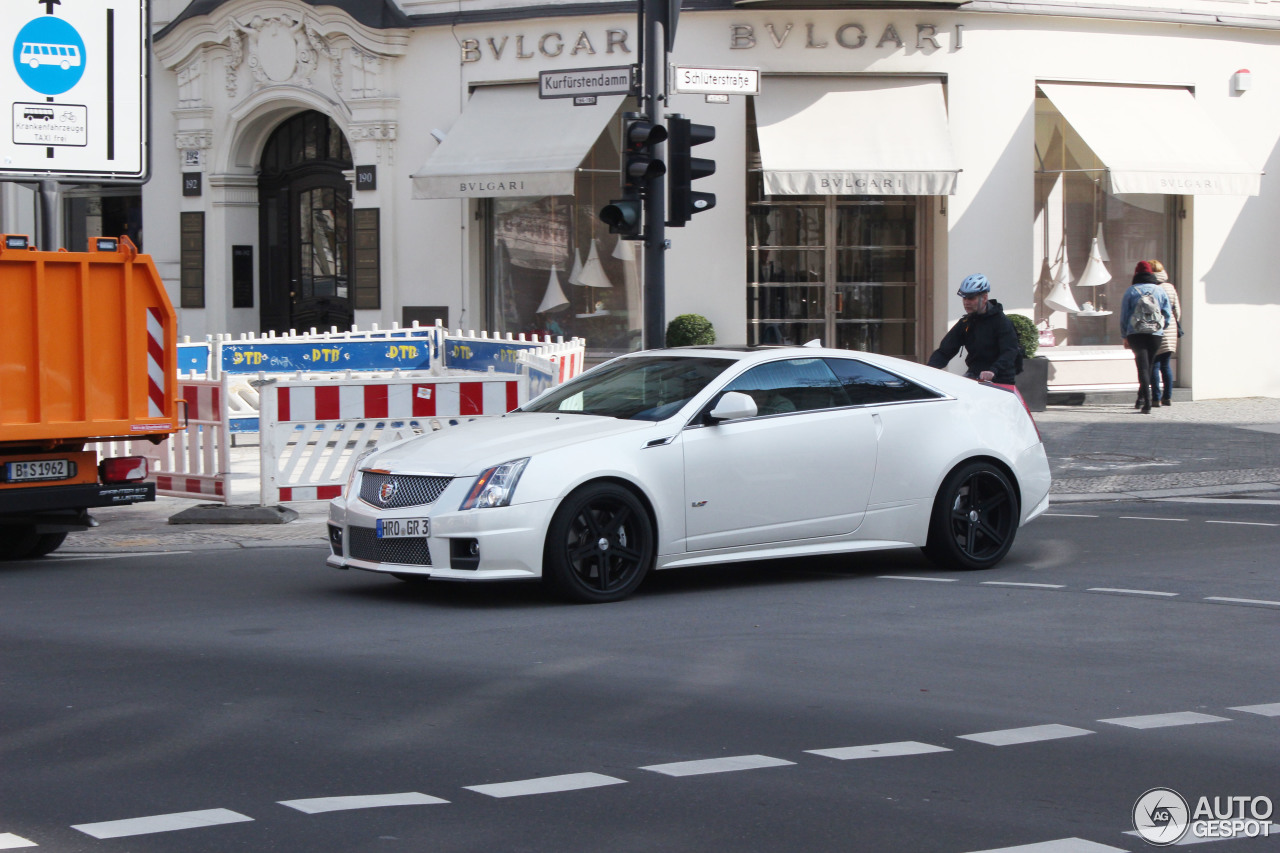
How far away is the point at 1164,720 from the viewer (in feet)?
20.1

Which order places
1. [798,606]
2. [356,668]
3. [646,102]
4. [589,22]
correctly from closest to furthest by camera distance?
[356,668] < [798,606] < [646,102] < [589,22]

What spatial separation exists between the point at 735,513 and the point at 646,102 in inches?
215

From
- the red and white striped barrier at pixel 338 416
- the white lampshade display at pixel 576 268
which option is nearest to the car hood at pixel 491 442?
the red and white striped barrier at pixel 338 416

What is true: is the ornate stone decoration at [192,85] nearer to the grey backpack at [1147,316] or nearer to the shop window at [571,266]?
the shop window at [571,266]

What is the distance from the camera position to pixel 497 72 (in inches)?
858

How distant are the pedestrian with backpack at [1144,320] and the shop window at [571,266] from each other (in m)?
6.30

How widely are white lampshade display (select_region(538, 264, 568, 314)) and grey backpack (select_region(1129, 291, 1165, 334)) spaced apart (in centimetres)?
743

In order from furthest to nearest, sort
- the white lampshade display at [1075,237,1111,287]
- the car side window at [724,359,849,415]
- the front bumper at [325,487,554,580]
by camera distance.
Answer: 1. the white lampshade display at [1075,237,1111,287]
2. the car side window at [724,359,849,415]
3. the front bumper at [325,487,554,580]

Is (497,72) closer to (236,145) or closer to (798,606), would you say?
(236,145)

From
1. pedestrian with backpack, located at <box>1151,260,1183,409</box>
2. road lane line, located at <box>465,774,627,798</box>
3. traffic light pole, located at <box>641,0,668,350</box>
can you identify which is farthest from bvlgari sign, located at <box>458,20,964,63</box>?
road lane line, located at <box>465,774,627,798</box>

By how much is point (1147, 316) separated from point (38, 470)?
14532mm

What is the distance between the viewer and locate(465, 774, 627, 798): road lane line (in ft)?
16.7

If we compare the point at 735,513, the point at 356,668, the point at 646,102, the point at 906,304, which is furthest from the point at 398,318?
the point at 356,668

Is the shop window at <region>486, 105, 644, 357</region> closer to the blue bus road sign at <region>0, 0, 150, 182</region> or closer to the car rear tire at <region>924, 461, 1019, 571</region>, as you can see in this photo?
the blue bus road sign at <region>0, 0, 150, 182</region>
